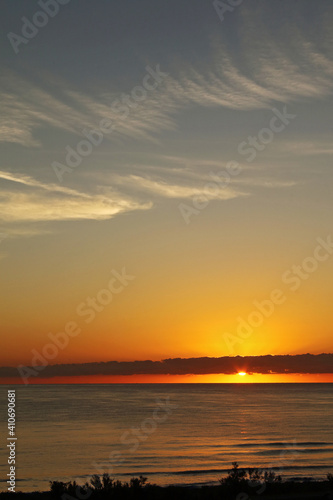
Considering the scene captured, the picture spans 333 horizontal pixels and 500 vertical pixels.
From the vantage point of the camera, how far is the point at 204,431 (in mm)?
70375

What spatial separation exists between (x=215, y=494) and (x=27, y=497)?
8.34 metres

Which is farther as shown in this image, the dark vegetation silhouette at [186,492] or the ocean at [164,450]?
the ocean at [164,450]

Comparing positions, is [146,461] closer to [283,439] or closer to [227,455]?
[227,455]

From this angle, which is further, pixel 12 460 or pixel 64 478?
pixel 12 460

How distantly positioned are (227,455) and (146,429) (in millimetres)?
28159

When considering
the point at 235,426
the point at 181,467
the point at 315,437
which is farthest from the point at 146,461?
the point at 235,426

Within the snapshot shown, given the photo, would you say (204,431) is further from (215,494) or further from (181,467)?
(215,494)

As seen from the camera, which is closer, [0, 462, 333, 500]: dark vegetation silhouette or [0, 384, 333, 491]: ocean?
[0, 462, 333, 500]: dark vegetation silhouette

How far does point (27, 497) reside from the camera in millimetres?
24438

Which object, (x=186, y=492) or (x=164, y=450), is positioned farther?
(x=164, y=450)

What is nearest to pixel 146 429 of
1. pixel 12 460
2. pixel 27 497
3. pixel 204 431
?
pixel 204 431

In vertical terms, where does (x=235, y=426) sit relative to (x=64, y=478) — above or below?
above

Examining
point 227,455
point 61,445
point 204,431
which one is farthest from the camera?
point 204,431

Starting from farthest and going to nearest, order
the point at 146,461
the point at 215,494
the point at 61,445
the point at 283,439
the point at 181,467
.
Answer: the point at 283,439
the point at 61,445
the point at 146,461
the point at 181,467
the point at 215,494
